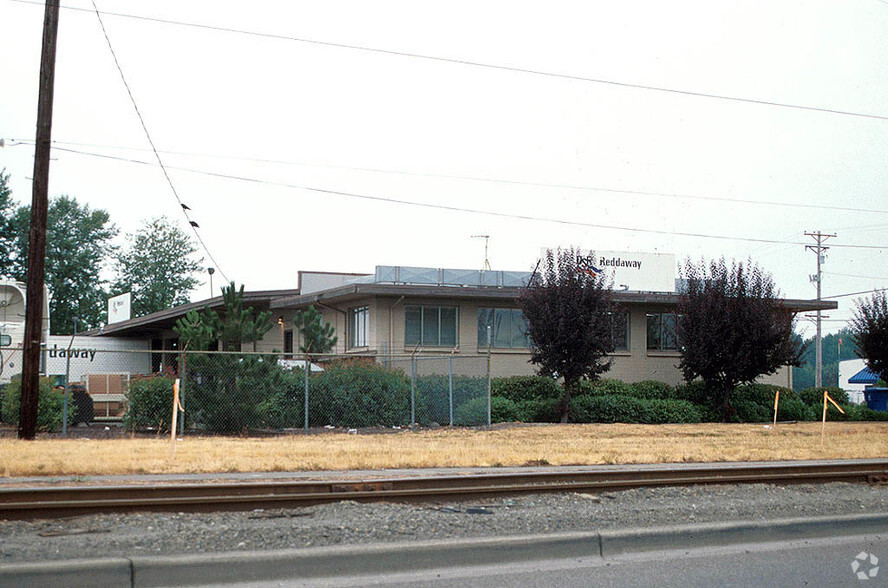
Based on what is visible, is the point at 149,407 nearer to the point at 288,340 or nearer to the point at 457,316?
the point at 457,316

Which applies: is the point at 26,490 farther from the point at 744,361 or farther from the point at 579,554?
the point at 744,361

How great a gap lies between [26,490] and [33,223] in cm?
984

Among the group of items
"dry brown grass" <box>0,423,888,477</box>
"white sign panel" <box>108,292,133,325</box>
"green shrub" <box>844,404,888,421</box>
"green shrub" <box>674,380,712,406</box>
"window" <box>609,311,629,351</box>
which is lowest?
"green shrub" <box>844,404,888,421</box>

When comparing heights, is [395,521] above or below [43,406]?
below

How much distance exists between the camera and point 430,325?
31.1 metres

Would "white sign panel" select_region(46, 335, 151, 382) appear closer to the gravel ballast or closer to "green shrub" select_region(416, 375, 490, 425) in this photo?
"green shrub" select_region(416, 375, 490, 425)

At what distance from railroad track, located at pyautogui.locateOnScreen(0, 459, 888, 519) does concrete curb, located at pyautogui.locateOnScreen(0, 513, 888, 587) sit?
2.93 metres

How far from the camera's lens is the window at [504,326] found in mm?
32000

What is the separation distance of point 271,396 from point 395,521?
1337cm

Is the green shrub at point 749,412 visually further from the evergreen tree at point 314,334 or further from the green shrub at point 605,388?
the evergreen tree at point 314,334

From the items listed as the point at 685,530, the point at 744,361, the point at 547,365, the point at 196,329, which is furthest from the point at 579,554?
the point at 744,361

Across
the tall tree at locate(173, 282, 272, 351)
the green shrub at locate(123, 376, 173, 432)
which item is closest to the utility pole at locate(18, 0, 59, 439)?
the green shrub at locate(123, 376, 173, 432)

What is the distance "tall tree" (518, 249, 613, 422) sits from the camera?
91.4ft

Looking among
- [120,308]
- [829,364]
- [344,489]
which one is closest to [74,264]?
[120,308]
